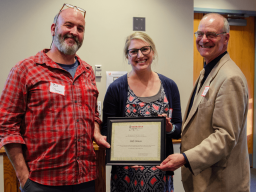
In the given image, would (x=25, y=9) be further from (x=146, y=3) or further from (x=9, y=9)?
(x=146, y=3)

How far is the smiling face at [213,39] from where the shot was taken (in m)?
1.37

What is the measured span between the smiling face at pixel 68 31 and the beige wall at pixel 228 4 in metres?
2.99

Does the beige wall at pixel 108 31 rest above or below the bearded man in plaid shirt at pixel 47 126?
above

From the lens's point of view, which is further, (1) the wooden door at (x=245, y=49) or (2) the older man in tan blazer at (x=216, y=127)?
(1) the wooden door at (x=245, y=49)

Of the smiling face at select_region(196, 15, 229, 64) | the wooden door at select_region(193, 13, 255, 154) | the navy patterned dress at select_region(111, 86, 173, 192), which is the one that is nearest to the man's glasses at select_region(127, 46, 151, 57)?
the navy patterned dress at select_region(111, 86, 173, 192)

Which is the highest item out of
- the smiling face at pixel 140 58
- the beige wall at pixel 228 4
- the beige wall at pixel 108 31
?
the beige wall at pixel 228 4

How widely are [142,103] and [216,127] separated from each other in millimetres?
542

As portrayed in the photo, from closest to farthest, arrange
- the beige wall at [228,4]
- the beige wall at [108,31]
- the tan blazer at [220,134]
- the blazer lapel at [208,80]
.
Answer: the tan blazer at [220,134]
the blazer lapel at [208,80]
the beige wall at [108,31]
the beige wall at [228,4]

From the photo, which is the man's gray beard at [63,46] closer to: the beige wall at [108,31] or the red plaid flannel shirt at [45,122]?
the red plaid flannel shirt at [45,122]

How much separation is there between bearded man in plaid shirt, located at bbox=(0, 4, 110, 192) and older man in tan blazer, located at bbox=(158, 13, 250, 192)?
542 mm

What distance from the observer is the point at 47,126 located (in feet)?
4.22

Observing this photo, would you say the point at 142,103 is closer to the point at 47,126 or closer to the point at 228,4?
the point at 47,126

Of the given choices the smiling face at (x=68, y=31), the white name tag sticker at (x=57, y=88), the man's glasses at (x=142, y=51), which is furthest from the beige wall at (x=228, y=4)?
the white name tag sticker at (x=57, y=88)

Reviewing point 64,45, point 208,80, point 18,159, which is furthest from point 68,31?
point 208,80
